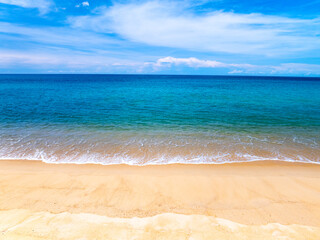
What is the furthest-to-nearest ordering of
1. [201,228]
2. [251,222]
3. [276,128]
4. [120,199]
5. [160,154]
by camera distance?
[276,128]
[160,154]
[120,199]
[251,222]
[201,228]

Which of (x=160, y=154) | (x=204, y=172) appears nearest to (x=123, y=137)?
(x=160, y=154)

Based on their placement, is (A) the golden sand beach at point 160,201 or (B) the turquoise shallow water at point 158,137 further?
(B) the turquoise shallow water at point 158,137

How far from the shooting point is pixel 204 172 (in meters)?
10.8

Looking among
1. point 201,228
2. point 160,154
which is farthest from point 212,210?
point 160,154

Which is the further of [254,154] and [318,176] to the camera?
[254,154]

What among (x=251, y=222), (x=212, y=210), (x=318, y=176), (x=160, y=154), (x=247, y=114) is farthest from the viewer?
(x=247, y=114)

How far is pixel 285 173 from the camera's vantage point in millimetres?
10688

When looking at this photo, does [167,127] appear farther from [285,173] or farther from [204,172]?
[285,173]

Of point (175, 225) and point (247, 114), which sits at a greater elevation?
point (247, 114)

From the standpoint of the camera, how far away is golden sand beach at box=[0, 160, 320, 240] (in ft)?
20.1

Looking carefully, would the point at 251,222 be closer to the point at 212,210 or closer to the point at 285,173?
the point at 212,210

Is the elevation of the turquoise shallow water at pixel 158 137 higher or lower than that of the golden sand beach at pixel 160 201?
higher

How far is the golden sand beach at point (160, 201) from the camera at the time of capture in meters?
6.12

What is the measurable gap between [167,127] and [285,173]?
1112cm
